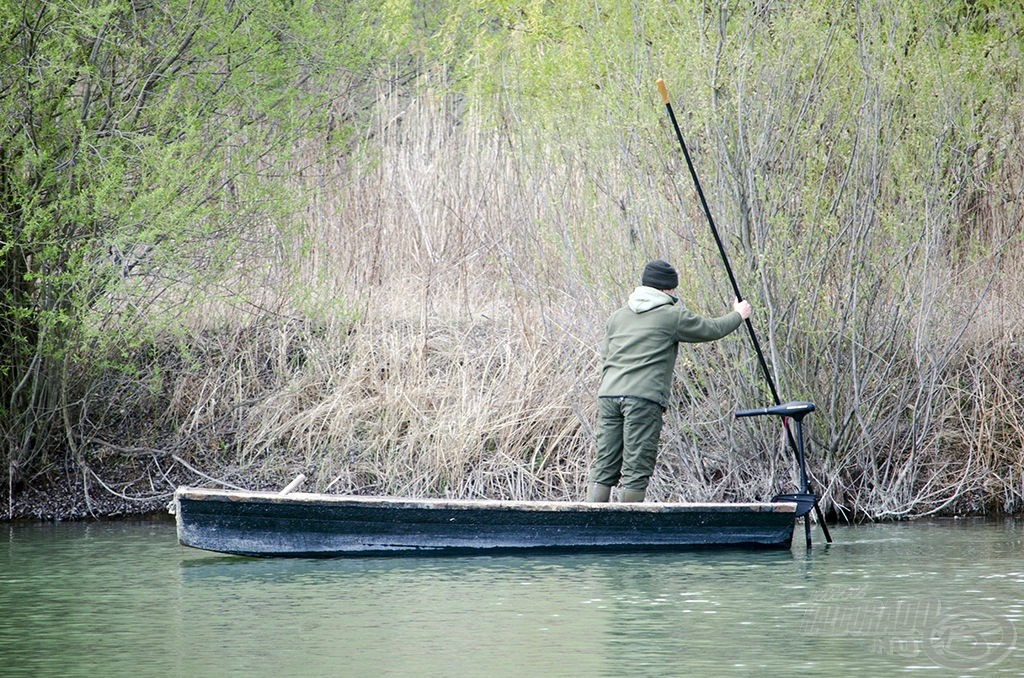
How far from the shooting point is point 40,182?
1120 centimetres

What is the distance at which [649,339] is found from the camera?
9.43 meters

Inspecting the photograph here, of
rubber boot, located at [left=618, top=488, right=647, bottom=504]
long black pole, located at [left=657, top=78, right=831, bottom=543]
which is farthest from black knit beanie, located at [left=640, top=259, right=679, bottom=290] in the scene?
rubber boot, located at [left=618, top=488, right=647, bottom=504]

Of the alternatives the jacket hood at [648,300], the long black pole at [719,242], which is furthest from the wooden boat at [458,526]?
the jacket hood at [648,300]

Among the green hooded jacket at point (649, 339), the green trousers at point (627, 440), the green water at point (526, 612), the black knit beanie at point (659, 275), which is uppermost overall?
the black knit beanie at point (659, 275)

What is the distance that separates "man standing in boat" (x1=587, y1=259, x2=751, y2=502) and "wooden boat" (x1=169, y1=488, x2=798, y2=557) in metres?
0.30

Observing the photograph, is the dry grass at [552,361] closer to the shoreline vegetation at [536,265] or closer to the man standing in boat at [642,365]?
the shoreline vegetation at [536,265]

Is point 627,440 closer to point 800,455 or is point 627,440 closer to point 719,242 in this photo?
point 800,455

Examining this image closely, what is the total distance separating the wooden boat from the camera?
9250 mm

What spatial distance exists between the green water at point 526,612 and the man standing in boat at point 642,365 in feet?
2.21

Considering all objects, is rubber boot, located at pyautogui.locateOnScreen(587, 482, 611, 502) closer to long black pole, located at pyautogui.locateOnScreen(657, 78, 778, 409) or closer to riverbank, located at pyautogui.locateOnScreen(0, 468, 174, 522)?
long black pole, located at pyautogui.locateOnScreen(657, 78, 778, 409)

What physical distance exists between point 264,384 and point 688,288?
12.9 ft

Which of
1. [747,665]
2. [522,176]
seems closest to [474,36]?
[522,176]

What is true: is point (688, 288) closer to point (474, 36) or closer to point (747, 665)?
point (747, 665)

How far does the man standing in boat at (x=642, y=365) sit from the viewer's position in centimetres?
939
